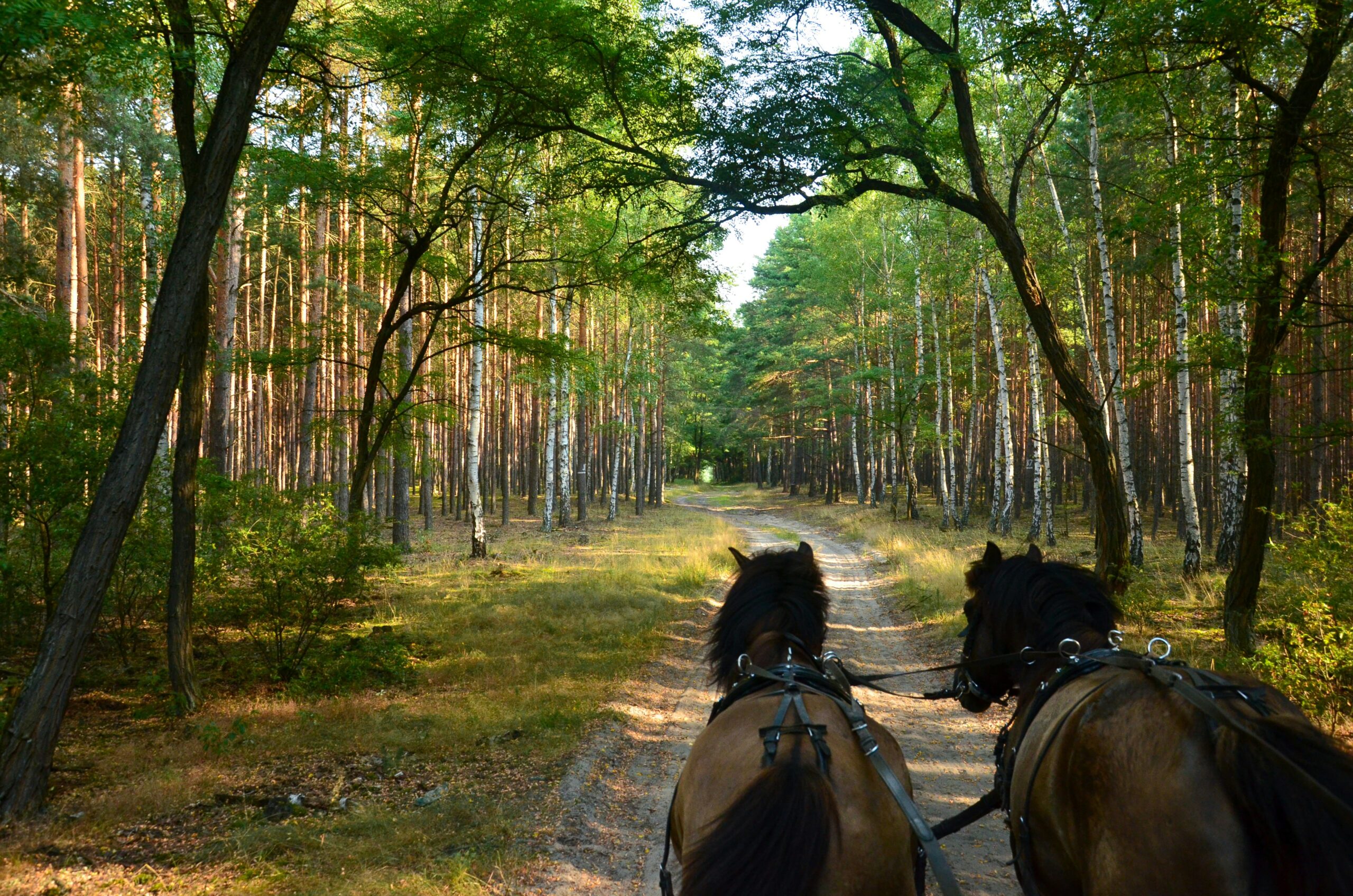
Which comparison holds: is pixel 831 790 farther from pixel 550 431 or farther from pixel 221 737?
pixel 550 431

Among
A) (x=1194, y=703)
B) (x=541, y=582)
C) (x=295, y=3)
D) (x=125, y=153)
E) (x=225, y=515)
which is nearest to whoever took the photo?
(x=1194, y=703)

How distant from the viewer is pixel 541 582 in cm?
1419

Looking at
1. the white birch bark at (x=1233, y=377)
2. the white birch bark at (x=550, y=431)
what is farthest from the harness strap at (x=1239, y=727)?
the white birch bark at (x=550, y=431)

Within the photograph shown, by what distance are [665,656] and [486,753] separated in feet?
12.8

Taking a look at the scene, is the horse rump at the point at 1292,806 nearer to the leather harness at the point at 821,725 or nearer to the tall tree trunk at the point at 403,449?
the leather harness at the point at 821,725

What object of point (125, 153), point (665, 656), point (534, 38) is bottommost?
point (665, 656)

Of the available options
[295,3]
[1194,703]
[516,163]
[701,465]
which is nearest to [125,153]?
[516,163]

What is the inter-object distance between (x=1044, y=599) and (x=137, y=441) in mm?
6183

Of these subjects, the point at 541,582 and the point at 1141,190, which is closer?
the point at 541,582

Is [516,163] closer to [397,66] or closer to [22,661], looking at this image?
[397,66]

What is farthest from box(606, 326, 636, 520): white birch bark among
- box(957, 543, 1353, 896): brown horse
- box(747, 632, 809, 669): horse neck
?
box(957, 543, 1353, 896): brown horse

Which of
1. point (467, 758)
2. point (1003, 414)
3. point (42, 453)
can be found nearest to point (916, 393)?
point (1003, 414)

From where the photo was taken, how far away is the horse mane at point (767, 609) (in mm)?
3488

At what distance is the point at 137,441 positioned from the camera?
211 inches
